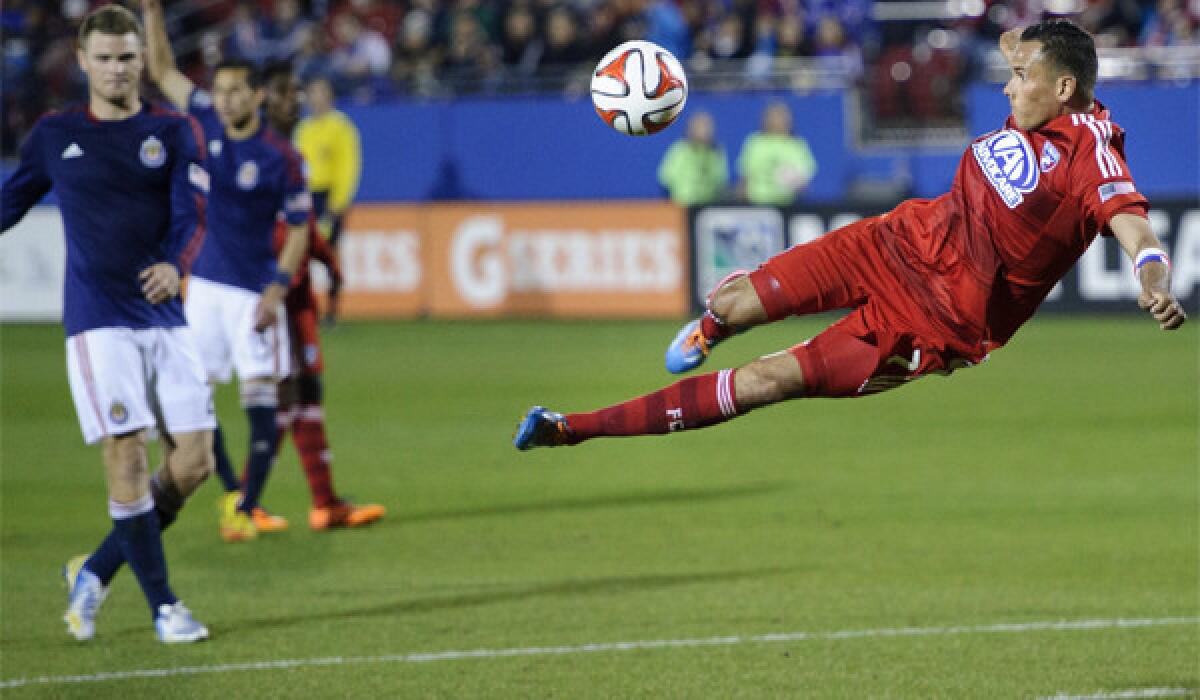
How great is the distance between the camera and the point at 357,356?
19.0 m

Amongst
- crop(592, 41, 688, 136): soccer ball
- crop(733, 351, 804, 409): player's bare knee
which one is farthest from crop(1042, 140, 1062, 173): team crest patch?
crop(592, 41, 688, 136): soccer ball

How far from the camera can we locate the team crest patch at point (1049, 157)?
6.50 metres

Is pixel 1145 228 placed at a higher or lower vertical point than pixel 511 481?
higher

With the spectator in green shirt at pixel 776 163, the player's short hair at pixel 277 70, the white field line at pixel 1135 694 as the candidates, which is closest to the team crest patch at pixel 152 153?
the player's short hair at pixel 277 70

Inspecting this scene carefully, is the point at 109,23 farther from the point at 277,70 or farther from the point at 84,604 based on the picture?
the point at 277,70

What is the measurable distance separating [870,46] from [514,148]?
193 inches

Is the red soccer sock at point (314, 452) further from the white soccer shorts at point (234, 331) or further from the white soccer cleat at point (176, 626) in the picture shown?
the white soccer cleat at point (176, 626)

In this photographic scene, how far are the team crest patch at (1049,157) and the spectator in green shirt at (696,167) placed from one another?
15.7 m

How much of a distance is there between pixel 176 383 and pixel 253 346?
8.25ft

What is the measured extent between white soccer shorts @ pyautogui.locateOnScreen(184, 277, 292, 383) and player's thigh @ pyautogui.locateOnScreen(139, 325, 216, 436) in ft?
7.86

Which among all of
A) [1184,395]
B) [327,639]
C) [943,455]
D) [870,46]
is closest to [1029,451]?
Answer: [943,455]

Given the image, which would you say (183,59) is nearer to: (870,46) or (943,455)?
(870,46)

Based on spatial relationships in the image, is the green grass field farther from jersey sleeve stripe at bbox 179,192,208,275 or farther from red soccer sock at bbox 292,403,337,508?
jersey sleeve stripe at bbox 179,192,208,275

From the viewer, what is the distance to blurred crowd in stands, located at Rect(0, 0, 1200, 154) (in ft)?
76.4
